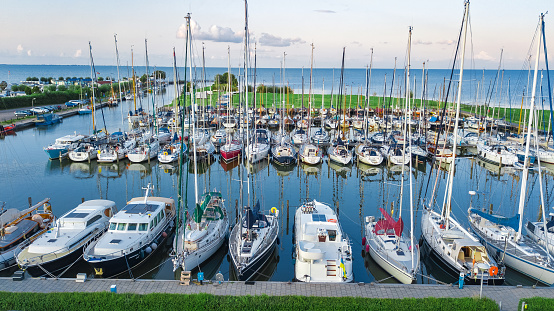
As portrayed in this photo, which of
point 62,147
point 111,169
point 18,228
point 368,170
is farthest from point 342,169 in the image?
point 62,147

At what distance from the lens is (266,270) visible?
22562mm

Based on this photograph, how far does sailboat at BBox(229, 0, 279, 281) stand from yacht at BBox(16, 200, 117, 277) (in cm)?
863

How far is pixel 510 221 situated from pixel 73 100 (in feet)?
326

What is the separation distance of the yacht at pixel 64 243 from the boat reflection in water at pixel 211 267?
584cm

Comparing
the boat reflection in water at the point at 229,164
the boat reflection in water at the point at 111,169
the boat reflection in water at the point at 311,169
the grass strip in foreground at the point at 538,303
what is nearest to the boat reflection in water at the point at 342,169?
the boat reflection in water at the point at 311,169

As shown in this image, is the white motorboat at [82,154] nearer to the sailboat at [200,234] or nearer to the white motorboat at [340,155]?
the sailboat at [200,234]

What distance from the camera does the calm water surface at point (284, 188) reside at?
2350cm

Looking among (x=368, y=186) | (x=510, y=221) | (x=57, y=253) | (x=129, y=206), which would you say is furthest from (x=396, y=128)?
(x=57, y=253)

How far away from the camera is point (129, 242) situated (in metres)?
21.6

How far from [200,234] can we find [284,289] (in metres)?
6.46

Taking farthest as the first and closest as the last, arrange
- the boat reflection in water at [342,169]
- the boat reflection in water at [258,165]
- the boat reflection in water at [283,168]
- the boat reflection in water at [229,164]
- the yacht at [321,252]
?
the boat reflection in water at [229,164]
the boat reflection in water at [258,165]
the boat reflection in water at [283,168]
the boat reflection in water at [342,169]
the yacht at [321,252]

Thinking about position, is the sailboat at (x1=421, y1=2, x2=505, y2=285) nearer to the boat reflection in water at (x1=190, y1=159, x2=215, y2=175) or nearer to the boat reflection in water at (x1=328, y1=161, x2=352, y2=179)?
the boat reflection in water at (x1=328, y1=161, x2=352, y2=179)

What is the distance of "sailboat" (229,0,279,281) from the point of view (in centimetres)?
2006

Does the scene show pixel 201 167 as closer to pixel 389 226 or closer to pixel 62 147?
pixel 62 147
